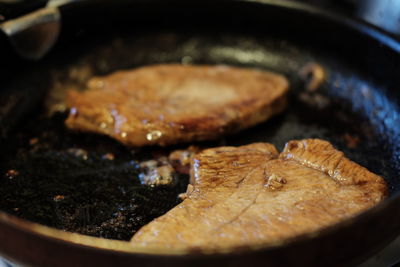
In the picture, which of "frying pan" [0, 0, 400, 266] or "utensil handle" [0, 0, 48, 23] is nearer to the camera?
"frying pan" [0, 0, 400, 266]

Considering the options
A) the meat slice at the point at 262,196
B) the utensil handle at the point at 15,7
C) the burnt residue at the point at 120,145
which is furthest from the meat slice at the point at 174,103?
the utensil handle at the point at 15,7

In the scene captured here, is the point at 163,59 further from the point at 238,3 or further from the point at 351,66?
the point at 351,66

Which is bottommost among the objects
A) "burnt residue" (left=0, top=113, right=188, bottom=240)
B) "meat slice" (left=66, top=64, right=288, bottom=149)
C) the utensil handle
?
"burnt residue" (left=0, top=113, right=188, bottom=240)

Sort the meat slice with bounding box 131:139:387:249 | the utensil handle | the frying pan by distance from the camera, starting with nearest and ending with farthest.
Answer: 1. the meat slice with bounding box 131:139:387:249
2. the frying pan
3. the utensil handle

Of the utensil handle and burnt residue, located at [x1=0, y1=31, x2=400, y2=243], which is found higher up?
the utensil handle

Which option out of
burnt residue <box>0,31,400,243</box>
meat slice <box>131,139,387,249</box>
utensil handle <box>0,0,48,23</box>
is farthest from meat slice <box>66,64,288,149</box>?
utensil handle <box>0,0,48,23</box>

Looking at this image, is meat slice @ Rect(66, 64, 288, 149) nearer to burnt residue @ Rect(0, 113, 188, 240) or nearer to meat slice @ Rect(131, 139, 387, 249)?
burnt residue @ Rect(0, 113, 188, 240)

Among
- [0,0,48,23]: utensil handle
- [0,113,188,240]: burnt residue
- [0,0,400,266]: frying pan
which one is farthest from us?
[0,0,48,23]: utensil handle
